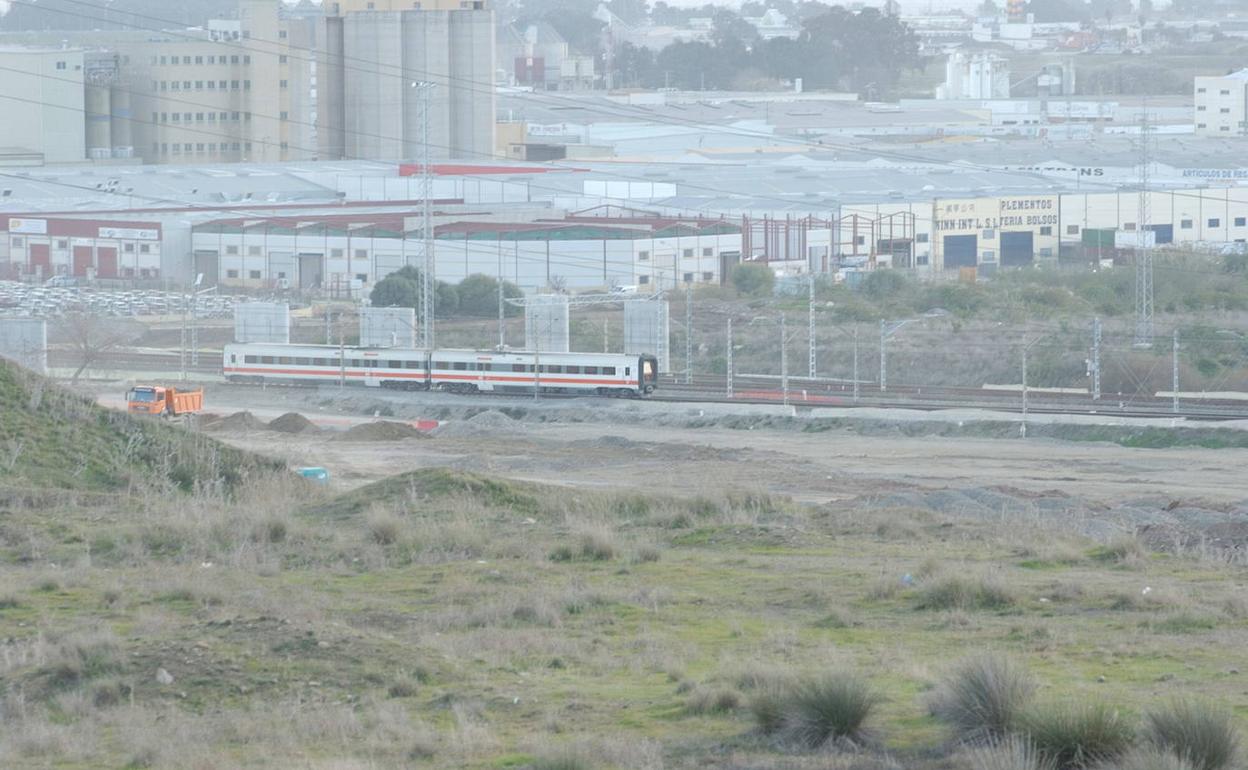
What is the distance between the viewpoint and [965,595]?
28.4 feet

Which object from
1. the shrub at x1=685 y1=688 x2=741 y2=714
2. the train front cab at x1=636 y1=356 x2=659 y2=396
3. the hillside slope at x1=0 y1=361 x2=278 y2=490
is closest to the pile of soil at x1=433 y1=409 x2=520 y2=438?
the train front cab at x1=636 y1=356 x2=659 y2=396

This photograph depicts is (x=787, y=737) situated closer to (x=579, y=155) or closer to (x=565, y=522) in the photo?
(x=565, y=522)

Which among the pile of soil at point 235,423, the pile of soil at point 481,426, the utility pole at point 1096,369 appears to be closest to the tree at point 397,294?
the pile of soil at point 481,426

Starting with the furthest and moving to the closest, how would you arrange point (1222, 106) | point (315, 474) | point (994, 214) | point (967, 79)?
point (967, 79), point (1222, 106), point (994, 214), point (315, 474)

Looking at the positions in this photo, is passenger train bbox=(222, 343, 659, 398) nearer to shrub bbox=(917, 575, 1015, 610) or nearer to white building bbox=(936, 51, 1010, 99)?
shrub bbox=(917, 575, 1015, 610)

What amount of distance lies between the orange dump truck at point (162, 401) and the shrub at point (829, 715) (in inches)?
873

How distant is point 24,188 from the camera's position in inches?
2298

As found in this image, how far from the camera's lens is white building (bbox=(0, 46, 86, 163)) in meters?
67.5

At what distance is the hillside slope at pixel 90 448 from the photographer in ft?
46.1

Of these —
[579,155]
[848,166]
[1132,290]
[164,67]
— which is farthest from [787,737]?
[579,155]

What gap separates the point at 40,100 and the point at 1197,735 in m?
68.4

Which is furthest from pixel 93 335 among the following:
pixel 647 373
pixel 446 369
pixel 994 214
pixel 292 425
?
pixel 994 214

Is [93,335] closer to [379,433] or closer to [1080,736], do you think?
[379,433]

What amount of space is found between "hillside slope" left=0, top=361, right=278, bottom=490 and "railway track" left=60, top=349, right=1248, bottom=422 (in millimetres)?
14931
